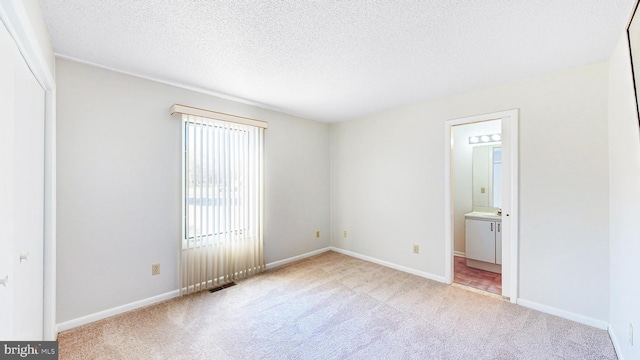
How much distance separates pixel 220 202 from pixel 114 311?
1.41 meters

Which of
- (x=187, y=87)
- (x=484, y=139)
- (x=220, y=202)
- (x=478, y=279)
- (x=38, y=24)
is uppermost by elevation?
Answer: (x=187, y=87)

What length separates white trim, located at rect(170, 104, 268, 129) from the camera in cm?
274

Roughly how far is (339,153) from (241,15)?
308 cm

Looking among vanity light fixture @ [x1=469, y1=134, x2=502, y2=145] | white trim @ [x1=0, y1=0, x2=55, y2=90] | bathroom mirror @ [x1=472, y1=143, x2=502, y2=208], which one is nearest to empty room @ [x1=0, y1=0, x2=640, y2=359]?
white trim @ [x1=0, y1=0, x2=55, y2=90]

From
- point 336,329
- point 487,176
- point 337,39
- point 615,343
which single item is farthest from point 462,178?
point 337,39

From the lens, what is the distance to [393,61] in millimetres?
2268

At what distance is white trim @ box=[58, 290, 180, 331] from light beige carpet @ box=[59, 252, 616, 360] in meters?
0.07

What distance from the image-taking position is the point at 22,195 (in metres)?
1.44

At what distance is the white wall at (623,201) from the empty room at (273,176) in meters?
0.03

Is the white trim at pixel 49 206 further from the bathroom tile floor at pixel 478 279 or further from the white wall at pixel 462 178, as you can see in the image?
the white wall at pixel 462 178

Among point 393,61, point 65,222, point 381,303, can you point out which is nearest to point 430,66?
point 393,61

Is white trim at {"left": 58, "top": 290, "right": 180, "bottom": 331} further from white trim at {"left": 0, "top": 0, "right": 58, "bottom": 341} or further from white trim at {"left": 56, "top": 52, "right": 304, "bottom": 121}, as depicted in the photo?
white trim at {"left": 56, "top": 52, "right": 304, "bottom": 121}

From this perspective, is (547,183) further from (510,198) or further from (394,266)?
(394,266)

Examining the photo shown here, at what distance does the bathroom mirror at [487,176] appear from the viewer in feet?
13.4
